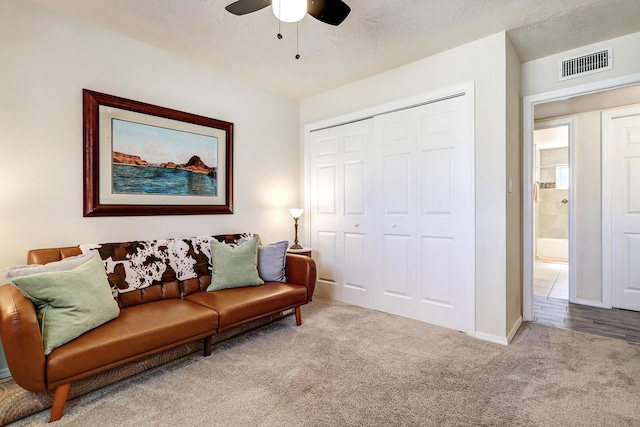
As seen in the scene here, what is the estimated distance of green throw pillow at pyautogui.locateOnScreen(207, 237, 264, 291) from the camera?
2.76 meters

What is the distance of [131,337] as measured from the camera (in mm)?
1814

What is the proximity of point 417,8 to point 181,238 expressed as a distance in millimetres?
2741

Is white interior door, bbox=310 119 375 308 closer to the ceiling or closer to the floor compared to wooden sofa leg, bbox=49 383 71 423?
closer to the ceiling

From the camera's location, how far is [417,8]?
2.26 m

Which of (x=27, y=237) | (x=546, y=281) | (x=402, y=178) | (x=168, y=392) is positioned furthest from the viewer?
(x=546, y=281)

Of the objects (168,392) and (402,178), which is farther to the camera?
(402,178)

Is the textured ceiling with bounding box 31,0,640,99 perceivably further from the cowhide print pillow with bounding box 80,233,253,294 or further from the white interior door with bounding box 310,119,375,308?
the cowhide print pillow with bounding box 80,233,253,294

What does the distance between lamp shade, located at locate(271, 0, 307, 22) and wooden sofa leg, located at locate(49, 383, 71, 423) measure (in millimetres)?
2317

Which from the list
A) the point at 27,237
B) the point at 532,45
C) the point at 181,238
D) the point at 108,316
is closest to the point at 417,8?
the point at 532,45

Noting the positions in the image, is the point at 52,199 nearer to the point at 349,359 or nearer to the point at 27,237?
the point at 27,237

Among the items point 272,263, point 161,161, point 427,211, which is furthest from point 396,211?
point 161,161

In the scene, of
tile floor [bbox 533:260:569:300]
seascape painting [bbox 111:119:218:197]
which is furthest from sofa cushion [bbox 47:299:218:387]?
tile floor [bbox 533:260:569:300]

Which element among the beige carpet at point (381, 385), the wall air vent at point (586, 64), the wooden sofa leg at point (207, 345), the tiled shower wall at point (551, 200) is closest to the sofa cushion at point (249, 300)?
the wooden sofa leg at point (207, 345)

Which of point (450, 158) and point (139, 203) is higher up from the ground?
point (450, 158)
